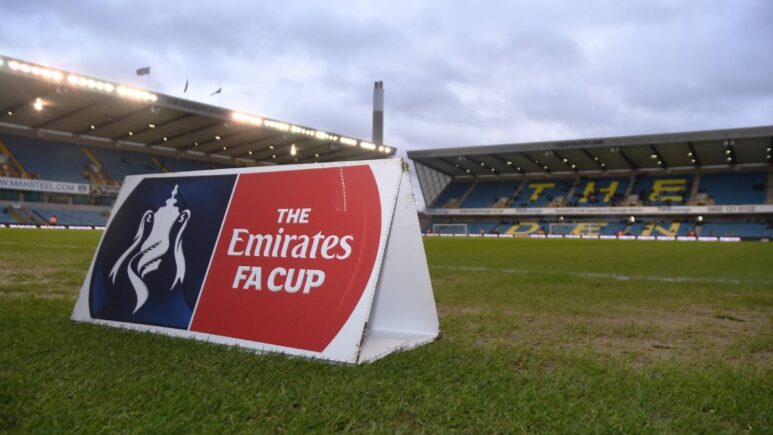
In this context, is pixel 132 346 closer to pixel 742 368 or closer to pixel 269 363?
pixel 269 363

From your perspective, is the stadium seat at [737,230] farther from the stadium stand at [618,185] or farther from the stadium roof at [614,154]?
the stadium roof at [614,154]

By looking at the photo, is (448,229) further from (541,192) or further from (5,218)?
(5,218)

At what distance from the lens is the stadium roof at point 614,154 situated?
40.4 metres

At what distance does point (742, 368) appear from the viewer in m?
3.14

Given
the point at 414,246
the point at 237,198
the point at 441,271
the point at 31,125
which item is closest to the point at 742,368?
the point at 414,246

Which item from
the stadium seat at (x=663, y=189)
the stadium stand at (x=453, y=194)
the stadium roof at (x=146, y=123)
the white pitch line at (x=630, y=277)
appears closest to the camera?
the white pitch line at (x=630, y=277)

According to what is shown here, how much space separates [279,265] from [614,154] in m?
48.9

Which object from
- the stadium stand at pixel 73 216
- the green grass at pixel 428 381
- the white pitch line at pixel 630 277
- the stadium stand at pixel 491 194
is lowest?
the white pitch line at pixel 630 277

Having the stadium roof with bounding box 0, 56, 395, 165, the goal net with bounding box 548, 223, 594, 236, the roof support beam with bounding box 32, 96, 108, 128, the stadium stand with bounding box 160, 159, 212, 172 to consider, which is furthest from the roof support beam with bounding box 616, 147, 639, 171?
the roof support beam with bounding box 32, 96, 108, 128

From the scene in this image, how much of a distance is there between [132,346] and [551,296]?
4907mm

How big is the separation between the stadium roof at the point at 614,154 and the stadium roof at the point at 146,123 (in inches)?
338

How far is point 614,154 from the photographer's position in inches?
1853

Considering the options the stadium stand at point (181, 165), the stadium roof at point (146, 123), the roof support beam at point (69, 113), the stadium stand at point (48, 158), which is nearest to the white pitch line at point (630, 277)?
the stadium roof at point (146, 123)

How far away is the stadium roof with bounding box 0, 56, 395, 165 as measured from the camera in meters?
29.5
